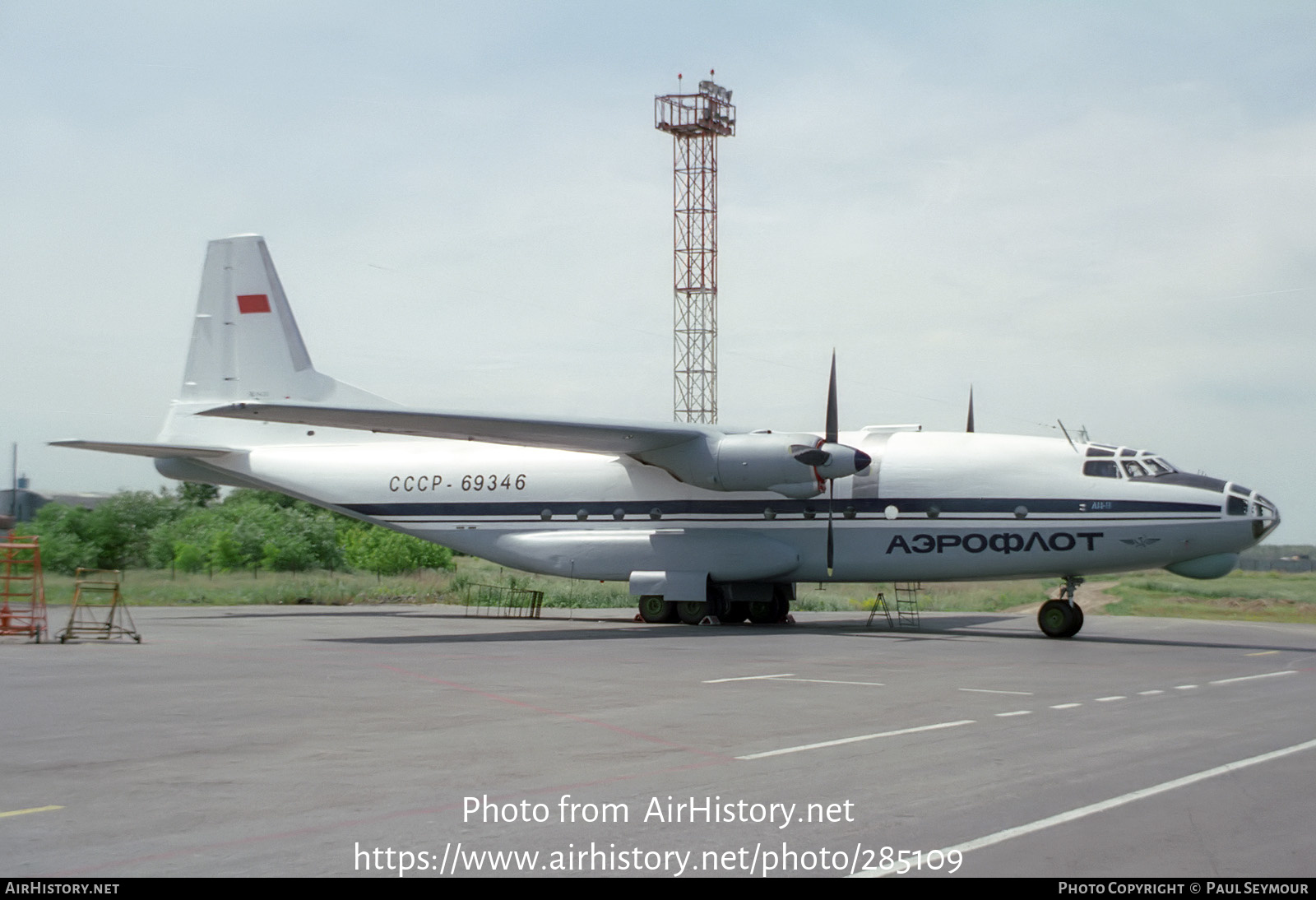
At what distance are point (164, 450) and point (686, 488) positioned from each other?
522 inches

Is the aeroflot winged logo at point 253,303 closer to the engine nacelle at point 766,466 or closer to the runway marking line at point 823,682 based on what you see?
the engine nacelle at point 766,466

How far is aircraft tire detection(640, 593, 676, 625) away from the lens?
86.9 ft

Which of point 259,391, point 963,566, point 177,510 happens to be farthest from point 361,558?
point 963,566

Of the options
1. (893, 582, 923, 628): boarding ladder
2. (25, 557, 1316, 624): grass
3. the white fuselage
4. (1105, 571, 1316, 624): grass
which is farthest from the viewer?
(25, 557, 1316, 624): grass

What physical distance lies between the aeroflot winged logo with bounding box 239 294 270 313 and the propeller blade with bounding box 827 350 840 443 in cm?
1502

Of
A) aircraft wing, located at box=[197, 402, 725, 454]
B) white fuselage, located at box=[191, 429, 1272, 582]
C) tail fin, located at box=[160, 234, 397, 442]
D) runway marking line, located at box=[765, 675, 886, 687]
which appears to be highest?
tail fin, located at box=[160, 234, 397, 442]

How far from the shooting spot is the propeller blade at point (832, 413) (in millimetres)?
23781

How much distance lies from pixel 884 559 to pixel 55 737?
1757 cm

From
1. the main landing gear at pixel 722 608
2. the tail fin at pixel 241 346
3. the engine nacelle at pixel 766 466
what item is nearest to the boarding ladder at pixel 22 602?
the tail fin at pixel 241 346

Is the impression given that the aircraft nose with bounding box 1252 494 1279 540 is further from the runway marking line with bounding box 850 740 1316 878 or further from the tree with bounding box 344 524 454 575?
the tree with bounding box 344 524 454 575

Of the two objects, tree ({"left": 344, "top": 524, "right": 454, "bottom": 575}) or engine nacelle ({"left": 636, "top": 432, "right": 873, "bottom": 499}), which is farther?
tree ({"left": 344, "top": 524, "right": 454, "bottom": 575})

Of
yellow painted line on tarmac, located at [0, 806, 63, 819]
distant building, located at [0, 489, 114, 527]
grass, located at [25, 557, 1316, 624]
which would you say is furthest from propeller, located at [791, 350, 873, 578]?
distant building, located at [0, 489, 114, 527]

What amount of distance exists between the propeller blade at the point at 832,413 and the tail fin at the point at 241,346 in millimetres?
12074

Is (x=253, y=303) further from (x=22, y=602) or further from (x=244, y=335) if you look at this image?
(x=22, y=602)
